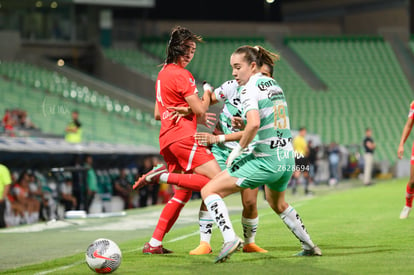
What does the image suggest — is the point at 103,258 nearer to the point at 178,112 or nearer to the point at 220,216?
the point at 220,216

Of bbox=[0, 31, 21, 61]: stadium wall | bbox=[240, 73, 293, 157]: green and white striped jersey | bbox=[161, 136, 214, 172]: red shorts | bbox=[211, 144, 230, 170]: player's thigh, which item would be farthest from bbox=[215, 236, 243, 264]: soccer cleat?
bbox=[0, 31, 21, 61]: stadium wall

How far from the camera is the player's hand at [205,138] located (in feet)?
24.0

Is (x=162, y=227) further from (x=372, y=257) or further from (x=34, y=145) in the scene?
(x=34, y=145)

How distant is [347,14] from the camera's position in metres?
47.6

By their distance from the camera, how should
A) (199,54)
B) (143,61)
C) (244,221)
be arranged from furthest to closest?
(199,54)
(143,61)
(244,221)

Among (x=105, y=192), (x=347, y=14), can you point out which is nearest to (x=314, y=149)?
(x=105, y=192)

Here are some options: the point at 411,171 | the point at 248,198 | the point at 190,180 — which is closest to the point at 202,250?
the point at 248,198

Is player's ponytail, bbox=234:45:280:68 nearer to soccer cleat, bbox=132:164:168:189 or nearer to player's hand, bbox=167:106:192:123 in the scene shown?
player's hand, bbox=167:106:192:123

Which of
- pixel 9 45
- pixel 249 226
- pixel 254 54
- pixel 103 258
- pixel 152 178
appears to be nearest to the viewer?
pixel 103 258

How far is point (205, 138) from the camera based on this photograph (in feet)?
24.2

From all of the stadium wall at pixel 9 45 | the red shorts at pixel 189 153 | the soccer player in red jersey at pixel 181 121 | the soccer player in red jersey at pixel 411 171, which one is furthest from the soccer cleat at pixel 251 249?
the stadium wall at pixel 9 45

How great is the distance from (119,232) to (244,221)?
14.3ft

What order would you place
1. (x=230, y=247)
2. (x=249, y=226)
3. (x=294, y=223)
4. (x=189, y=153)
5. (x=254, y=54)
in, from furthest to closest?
(x=249, y=226)
(x=189, y=153)
(x=294, y=223)
(x=254, y=54)
(x=230, y=247)

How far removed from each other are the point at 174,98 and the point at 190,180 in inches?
34.2
